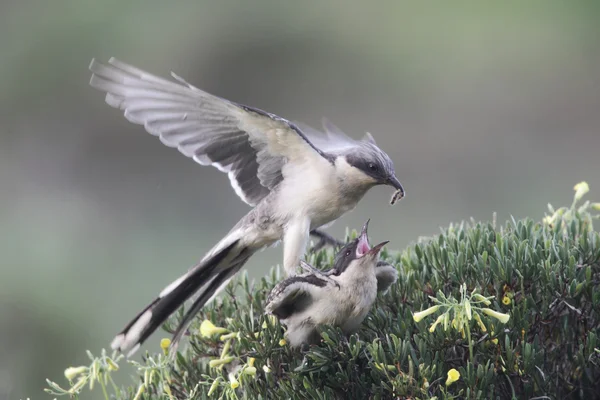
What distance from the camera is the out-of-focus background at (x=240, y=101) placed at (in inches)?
363

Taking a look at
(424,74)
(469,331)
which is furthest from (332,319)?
(424,74)

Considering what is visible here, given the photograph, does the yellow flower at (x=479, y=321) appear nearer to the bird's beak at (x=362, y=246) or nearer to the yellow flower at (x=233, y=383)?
the bird's beak at (x=362, y=246)

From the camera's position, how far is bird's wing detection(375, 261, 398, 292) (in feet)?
13.4

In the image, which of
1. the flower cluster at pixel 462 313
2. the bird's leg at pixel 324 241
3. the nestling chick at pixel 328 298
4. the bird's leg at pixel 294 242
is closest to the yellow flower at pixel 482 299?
the flower cluster at pixel 462 313

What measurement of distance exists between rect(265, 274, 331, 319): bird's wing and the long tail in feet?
2.60

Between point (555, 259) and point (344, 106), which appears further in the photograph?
point (344, 106)

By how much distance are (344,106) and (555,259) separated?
7.95m

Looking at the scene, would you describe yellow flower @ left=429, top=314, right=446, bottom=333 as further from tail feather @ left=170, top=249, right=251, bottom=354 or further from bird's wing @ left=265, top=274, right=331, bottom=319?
tail feather @ left=170, top=249, right=251, bottom=354

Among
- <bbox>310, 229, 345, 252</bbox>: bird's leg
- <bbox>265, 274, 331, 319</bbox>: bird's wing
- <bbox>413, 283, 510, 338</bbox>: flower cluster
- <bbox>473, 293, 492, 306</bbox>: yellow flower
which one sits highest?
<bbox>310, 229, 345, 252</bbox>: bird's leg

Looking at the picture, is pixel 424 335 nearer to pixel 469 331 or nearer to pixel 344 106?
pixel 469 331

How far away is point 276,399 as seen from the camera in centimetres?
381

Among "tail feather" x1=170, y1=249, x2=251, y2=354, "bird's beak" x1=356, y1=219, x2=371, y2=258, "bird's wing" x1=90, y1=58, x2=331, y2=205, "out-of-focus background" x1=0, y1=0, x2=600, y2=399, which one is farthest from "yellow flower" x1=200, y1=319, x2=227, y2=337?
"out-of-focus background" x1=0, y1=0, x2=600, y2=399

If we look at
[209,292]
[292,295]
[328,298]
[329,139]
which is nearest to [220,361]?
[292,295]

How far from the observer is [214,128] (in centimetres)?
527
